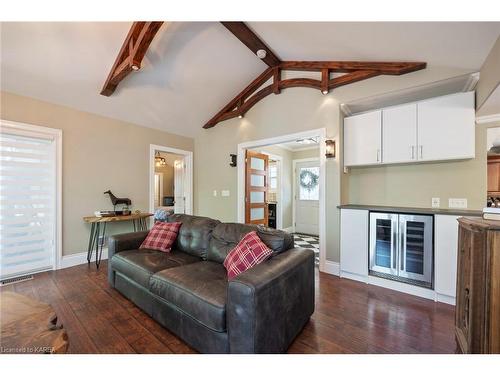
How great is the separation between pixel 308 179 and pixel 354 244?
11.3ft

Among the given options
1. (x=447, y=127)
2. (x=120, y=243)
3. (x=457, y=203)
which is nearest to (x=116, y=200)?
(x=120, y=243)

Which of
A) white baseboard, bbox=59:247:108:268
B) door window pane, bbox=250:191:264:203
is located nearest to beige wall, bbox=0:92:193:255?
white baseboard, bbox=59:247:108:268

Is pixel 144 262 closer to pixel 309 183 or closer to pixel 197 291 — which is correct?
pixel 197 291

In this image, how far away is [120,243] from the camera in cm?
267

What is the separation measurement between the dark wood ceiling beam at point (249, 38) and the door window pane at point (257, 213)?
287 cm

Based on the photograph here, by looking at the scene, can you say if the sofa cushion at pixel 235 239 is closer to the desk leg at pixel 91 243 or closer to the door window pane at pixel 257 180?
Result: the door window pane at pixel 257 180

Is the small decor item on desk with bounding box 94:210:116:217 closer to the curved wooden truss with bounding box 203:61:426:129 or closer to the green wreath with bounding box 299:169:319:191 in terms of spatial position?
the curved wooden truss with bounding box 203:61:426:129

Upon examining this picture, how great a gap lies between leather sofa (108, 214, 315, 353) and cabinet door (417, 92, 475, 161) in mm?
2096

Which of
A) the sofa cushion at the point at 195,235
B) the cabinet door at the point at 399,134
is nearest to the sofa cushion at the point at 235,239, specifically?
the sofa cushion at the point at 195,235

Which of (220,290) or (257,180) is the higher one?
(257,180)
